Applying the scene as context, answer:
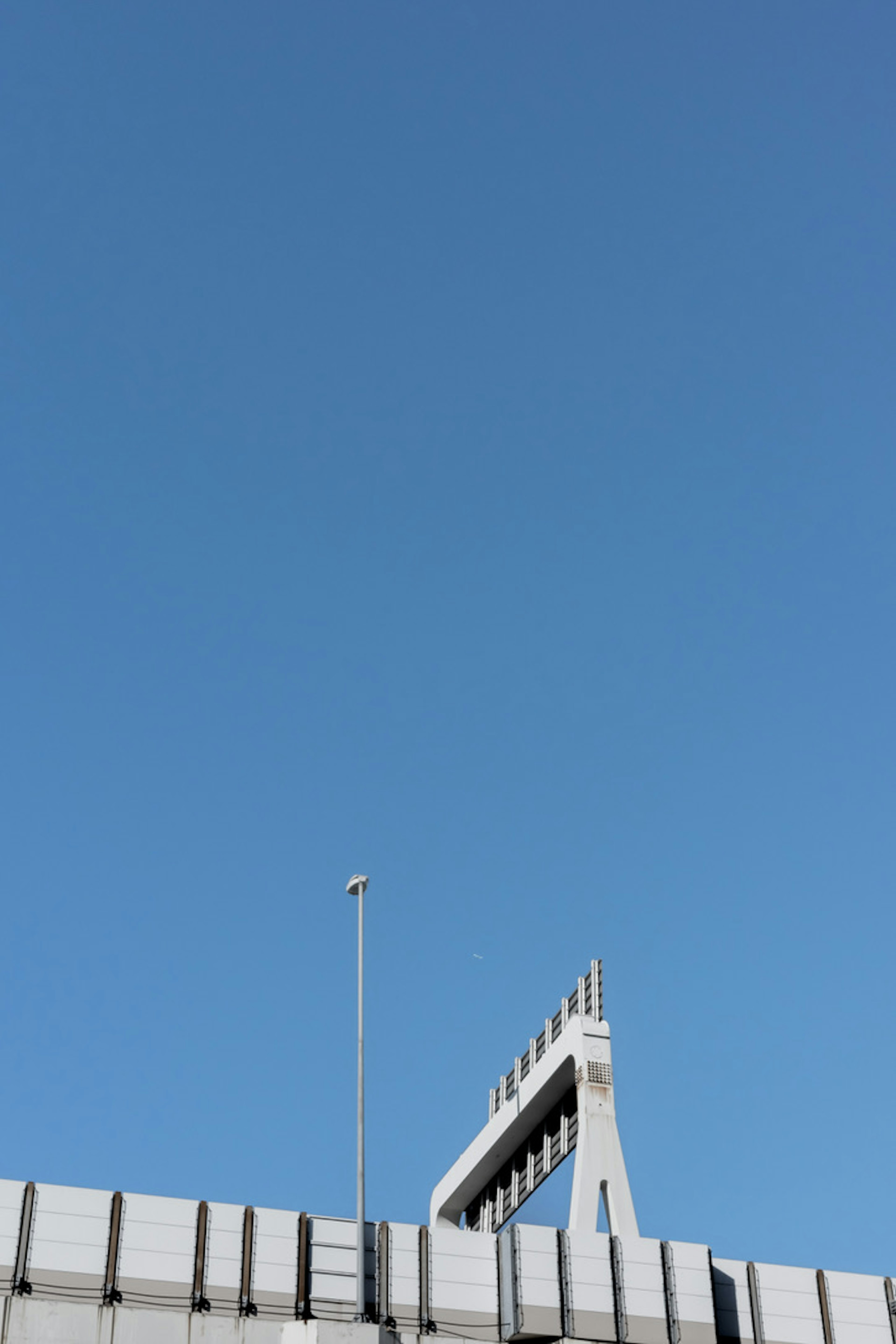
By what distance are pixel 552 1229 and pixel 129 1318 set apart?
37.5ft

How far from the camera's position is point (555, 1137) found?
5988 centimetres

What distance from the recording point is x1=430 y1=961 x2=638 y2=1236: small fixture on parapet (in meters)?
52.8

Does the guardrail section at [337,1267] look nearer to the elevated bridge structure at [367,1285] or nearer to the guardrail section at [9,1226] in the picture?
the elevated bridge structure at [367,1285]

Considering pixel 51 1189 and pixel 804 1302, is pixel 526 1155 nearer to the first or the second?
pixel 804 1302

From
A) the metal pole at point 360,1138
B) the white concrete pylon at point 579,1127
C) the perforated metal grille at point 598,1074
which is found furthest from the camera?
the perforated metal grille at point 598,1074

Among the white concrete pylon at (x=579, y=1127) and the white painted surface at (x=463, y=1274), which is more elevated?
the white concrete pylon at (x=579, y=1127)

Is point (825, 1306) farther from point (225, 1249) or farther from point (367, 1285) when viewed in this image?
point (225, 1249)

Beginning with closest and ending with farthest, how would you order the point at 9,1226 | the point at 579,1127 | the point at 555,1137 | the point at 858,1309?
the point at 9,1226 < the point at 858,1309 < the point at 579,1127 < the point at 555,1137

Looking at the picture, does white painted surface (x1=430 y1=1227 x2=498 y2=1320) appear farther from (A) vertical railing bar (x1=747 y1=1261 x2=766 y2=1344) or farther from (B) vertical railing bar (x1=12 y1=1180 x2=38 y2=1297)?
(B) vertical railing bar (x1=12 y1=1180 x2=38 y2=1297)

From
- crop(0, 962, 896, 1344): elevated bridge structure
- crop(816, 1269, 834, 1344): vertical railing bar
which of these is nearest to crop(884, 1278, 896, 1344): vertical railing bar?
crop(0, 962, 896, 1344): elevated bridge structure

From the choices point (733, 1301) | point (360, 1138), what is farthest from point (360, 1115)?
point (733, 1301)

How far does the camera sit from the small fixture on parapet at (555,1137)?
52812 millimetres

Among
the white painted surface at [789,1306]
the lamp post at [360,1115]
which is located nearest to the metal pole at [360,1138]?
the lamp post at [360,1115]

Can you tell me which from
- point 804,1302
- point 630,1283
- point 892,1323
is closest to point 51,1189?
point 630,1283
